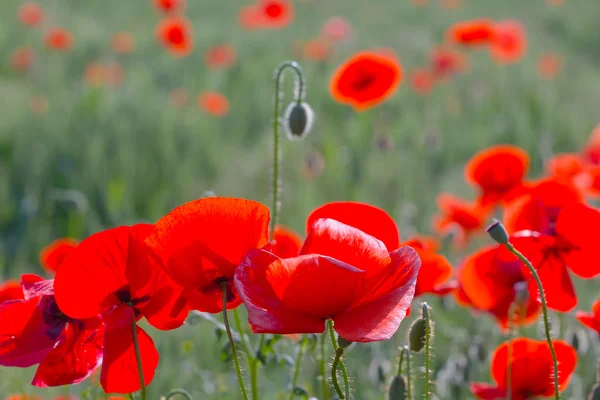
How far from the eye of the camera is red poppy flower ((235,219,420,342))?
786mm

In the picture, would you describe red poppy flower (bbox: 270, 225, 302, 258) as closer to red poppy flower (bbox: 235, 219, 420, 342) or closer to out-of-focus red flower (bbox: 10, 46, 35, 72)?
red poppy flower (bbox: 235, 219, 420, 342)

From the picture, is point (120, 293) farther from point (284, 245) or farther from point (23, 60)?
point (23, 60)

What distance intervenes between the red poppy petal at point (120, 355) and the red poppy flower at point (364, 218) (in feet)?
0.78

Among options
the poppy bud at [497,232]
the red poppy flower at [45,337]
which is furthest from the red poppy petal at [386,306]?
the red poppy flower at [45,337]

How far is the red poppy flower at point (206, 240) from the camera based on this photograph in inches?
33.2

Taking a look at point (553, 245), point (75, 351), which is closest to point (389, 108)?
point (553, 245)

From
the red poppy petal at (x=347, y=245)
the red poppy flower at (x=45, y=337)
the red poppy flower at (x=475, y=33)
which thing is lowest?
the red poppy flower at (x=45, y=337)

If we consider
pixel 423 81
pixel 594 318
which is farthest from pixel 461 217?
pixel 423 81

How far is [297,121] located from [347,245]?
656 mm

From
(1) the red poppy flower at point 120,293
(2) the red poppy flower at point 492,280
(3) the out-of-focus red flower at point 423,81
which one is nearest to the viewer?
(1) the red poppy flower at point 120,293

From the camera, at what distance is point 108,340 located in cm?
91

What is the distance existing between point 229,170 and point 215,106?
0.53 meters

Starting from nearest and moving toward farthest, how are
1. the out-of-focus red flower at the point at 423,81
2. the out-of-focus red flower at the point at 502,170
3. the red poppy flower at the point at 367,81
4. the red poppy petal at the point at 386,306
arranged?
the red poppy petal at the point at 386,306
the out-of-focus red flower at the point at 502,170
the red poppy flower at the point at 367,81
the out-of-focus red flower at the point at 423,81

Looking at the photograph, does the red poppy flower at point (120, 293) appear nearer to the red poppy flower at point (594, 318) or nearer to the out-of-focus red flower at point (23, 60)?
the red poppy flower at point (594, 318)
